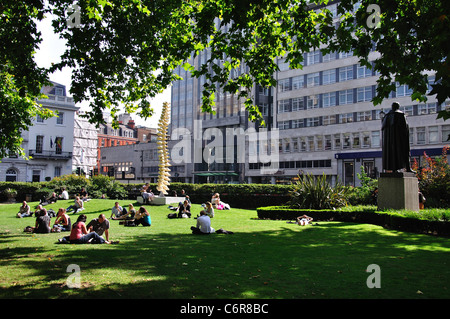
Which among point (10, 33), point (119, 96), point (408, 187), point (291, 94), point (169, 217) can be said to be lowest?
point (169, 217)

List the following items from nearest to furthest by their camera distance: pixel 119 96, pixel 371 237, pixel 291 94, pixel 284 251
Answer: pixel 284 251 → pixel 371 237 → pixel 119 96 → pixel 291 94

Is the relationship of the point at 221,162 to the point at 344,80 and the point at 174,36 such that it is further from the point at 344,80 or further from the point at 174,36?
the point at 174,36

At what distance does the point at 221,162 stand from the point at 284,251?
6143cm

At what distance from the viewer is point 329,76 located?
187 feet

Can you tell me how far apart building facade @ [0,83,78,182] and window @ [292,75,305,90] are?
3845 centimetres

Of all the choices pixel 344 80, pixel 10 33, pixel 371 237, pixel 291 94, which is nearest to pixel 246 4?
pixel 10 33

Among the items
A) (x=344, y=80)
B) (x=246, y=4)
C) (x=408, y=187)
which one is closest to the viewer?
(x=246, y=4)

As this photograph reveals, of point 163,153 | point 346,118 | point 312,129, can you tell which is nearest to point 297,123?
point 312,129

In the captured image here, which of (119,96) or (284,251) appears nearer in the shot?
(284,251)

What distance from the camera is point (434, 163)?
78.1ft

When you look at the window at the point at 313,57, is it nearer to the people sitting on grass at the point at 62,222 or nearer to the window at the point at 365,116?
the window at the point at 365,116

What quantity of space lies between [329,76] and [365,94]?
6.65m

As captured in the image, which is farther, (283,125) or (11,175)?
(283,125)

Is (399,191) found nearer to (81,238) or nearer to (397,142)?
(397,142)
